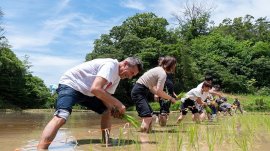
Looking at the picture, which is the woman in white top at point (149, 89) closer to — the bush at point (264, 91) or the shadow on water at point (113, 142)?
the shadow on water at point (113, 142)

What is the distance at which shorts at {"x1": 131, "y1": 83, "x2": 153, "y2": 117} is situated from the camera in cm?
714

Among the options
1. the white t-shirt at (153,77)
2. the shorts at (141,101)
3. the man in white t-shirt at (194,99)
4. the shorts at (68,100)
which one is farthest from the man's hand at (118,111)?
the man in white t-shirt at (194,99)

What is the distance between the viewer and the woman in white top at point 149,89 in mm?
7152

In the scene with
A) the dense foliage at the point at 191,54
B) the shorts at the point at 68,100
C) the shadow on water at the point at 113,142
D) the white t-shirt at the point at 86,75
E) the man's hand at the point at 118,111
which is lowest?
the shadow on water at the point at 113,142

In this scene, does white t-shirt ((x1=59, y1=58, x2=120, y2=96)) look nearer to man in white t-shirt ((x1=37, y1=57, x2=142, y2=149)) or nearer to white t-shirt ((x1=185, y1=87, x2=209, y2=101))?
man in white t-shirt ((x1=37, y1=57, x2=142, y2=149))

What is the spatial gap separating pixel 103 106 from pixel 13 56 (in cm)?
4782

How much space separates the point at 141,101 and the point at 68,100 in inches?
95.4

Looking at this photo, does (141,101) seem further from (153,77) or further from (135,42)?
(135,42)

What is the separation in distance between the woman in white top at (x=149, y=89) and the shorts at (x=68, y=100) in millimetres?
1534

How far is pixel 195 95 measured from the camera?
10383 mm

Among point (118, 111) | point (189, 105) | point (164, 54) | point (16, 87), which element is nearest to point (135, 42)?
point (164, 54)

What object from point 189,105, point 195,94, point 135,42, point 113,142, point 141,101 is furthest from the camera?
point 135,42

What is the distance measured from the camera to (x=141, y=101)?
289 inches

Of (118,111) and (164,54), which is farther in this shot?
(164,54)
